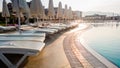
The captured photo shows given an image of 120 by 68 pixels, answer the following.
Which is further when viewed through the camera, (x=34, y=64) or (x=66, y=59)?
(x=66, y=59)

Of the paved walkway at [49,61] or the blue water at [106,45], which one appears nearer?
the paved walkway at [49,61]

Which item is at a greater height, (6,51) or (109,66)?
(6,51)

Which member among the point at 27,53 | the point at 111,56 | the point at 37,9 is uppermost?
the point at 37,9

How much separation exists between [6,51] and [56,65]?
1396 mm

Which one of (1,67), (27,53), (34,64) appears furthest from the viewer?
(34,64)

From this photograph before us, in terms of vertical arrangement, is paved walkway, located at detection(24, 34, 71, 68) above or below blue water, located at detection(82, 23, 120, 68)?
above

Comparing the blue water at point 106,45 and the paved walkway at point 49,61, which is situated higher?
the paved walkway at point 49,61

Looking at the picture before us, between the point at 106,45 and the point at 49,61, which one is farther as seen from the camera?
the point at 106,45

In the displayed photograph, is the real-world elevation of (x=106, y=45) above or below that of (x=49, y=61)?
below

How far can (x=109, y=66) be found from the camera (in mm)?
5609

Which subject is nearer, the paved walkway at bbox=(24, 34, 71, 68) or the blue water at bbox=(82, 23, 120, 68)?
the paved walkway at bbox=(24, 34, 71, 68)

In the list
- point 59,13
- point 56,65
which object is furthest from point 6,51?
point 59,13

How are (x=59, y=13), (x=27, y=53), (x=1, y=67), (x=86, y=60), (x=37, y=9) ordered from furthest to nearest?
(x=59, y=13) → (x=37, y=9) → (x=86, y=60) → (x=1, y=67) → (x=27, y=53)

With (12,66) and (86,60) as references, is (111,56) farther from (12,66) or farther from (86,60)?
(12,66)
